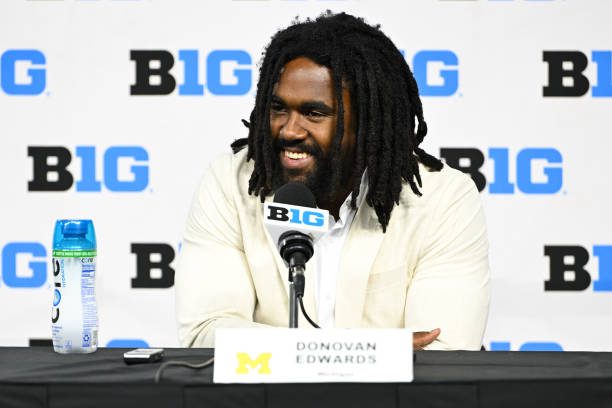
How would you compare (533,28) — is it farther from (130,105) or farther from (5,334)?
(5,334)

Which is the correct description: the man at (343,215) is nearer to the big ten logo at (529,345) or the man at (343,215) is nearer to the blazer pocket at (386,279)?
the blazer pocket at (386,279)

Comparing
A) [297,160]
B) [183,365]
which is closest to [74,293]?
[183,365]

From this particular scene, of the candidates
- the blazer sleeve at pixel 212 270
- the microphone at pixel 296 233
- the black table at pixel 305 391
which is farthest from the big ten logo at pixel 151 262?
the black table at pixel 305 391

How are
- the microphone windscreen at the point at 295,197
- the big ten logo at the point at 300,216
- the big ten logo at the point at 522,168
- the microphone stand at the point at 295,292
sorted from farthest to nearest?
1. the big ten logo at the point at 522,168
2. the microphone windscreen at the point at 295,197
3. the big ten logo at the point at 300,216
4. the microphone stand at the point at 295,292

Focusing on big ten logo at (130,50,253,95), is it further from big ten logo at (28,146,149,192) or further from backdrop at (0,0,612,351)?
big ten logo at (28,146,149,192)

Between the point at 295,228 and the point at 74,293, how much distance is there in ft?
1.24

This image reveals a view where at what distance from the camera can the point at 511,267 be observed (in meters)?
2.79

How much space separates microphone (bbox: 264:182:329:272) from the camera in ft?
4.29

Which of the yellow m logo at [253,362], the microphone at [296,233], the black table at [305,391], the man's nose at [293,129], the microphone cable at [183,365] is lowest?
the black table at [305,391]

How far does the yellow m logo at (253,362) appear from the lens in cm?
111

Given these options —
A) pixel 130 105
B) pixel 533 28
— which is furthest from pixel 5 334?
pixel 533 28

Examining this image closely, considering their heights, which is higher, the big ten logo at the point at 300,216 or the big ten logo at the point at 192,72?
the big ten logo at the point at 192,72

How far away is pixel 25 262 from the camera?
281 centimetres

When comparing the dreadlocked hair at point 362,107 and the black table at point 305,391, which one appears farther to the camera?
the dreadlocked hair at point 362,107
